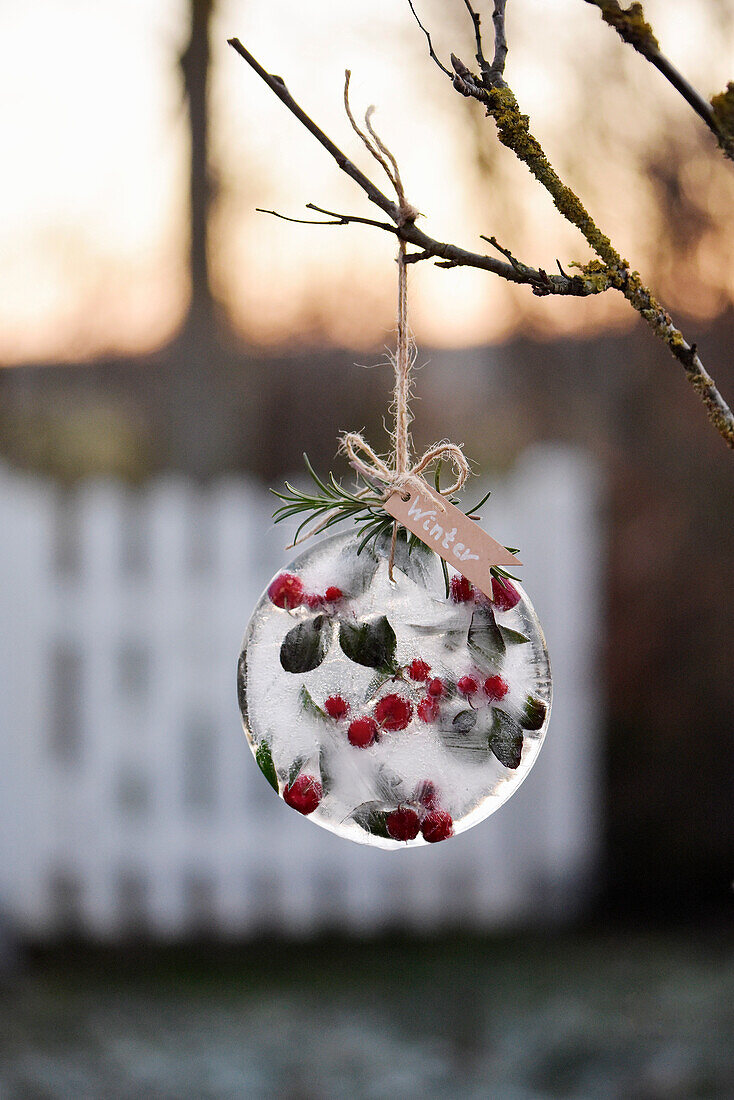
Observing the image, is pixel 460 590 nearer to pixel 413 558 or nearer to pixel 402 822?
pixel 413 558

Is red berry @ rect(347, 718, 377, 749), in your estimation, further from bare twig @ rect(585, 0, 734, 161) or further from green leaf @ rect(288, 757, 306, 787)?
bare twig @ rect(585, 0, 734, 161)

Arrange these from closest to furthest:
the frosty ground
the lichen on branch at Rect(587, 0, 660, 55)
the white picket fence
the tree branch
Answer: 1. the lichen on branch at Rect(587, 0, 660, 55)
2. the tree branch
3. the frosty ground
4. the white picket fence

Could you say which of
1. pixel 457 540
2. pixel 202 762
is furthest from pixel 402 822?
pixel 202 762

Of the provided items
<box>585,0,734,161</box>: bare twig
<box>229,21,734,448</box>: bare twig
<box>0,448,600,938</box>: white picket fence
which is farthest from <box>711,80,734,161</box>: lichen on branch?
<box>0,448,600,938</box>: white picket fence

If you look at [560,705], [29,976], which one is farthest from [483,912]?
[29,976]

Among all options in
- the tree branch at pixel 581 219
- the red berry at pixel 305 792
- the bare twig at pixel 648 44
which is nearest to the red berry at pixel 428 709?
the red berry at pixel 305 792

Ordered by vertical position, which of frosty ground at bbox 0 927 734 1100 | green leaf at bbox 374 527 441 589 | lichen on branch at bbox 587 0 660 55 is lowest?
frosty ground at bbox 0 927 734 1100

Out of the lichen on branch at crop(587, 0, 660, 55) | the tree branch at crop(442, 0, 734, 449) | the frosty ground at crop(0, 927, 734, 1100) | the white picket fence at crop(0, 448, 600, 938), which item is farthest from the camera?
the white picket fence at crop(0, 448, 600, 938)

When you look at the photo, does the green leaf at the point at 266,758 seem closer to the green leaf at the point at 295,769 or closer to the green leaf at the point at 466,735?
the green leaf at the point at 295,769

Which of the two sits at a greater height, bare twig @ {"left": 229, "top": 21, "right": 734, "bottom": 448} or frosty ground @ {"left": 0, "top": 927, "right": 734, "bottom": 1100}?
bare twig @ {"left": 229, "top": 21, "right": 734, "bottom": 448}
